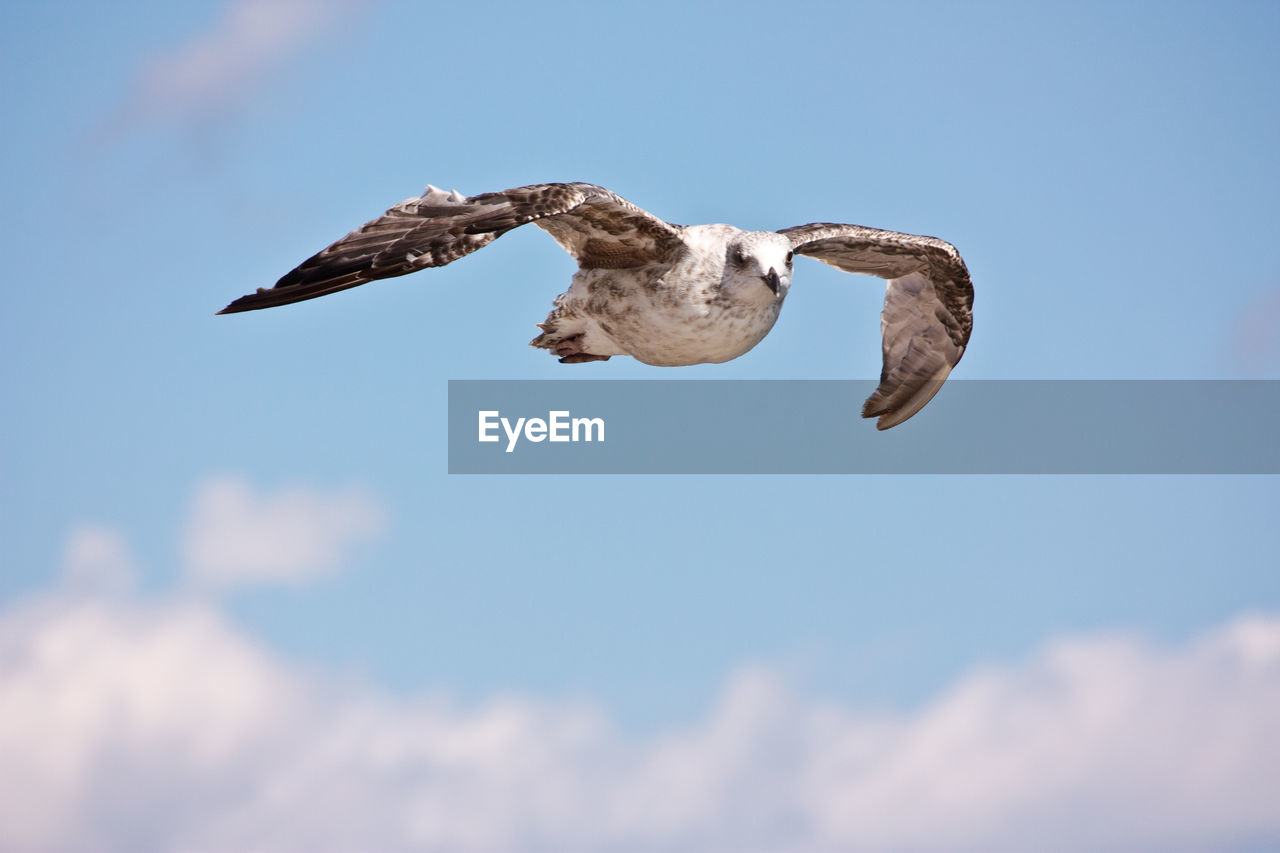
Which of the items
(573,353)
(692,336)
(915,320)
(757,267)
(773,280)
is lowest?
(692,336)

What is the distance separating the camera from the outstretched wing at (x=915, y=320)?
19.0m

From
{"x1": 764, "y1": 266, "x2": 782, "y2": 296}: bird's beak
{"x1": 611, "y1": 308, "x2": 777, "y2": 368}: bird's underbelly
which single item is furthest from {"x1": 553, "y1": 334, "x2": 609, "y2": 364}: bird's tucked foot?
{"x1": 764, "y1": 266, "x2": 782, "y2": 296}: bird's beak

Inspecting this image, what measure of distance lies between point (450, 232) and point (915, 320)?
8.52 metres

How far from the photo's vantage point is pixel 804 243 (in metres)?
17.4

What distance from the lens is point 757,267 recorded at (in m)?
15.2

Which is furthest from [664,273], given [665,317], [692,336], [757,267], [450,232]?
[450,232]

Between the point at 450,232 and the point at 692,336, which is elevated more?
the point at 450,232

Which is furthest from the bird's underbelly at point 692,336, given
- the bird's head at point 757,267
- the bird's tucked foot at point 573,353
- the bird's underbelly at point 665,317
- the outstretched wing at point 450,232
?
the bird's tucked foot at point 573,353

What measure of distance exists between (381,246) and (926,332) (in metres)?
9.10

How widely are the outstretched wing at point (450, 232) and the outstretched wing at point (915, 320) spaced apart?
4.19m

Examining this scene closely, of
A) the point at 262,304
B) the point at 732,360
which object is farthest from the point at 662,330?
the point at 262,304

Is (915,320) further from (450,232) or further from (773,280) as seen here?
(450,232)

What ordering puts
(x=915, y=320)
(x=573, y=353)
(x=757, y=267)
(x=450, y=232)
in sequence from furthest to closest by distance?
(x=915, y=320)
(x=573, y=353)
(x=757, y=267)
(x=450, y=232)

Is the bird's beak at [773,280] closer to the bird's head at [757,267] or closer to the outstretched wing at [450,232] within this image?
the bird's head at [757,267]
